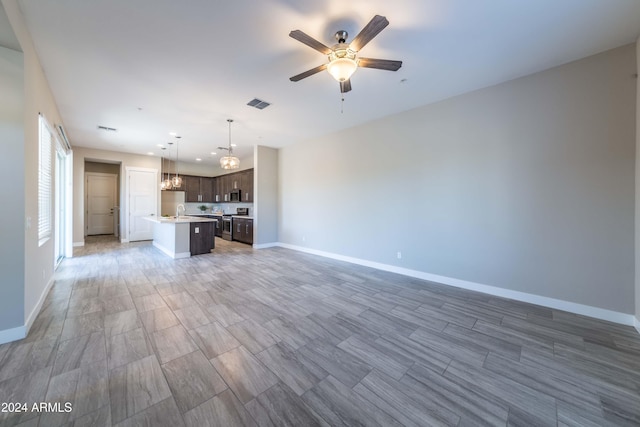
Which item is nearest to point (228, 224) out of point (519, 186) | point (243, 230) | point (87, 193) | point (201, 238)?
point (243, 230)

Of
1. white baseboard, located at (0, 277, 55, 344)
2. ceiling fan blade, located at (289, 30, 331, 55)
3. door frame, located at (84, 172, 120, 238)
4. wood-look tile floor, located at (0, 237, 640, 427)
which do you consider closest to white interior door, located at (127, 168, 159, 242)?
door frame, located at (84, 172, 120, 238)

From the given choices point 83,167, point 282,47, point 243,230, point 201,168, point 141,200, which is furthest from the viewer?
point 201,168

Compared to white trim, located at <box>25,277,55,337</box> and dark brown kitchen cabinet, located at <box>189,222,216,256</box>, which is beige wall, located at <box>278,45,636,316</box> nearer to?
dark brown kitchen cabinet, located at <box>189,222,216,256</box>

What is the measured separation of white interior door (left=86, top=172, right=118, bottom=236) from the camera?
8.78m

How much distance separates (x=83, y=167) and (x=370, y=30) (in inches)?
351

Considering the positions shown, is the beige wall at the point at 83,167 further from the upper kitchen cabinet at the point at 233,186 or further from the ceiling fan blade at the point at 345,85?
the ceiling fan blade at the point at 345,85

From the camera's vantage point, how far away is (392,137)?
4477 millimetres

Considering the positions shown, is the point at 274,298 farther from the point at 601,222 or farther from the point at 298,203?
the point at 601,222

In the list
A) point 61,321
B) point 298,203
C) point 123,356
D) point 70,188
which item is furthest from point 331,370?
point 70,188

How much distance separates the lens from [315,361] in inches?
76.3

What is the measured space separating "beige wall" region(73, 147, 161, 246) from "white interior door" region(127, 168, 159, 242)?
150 mm

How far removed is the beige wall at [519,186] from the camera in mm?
2637

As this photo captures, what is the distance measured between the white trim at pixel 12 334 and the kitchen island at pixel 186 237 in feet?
11.0

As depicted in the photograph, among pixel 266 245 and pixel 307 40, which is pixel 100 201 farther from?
pixel 307 40
